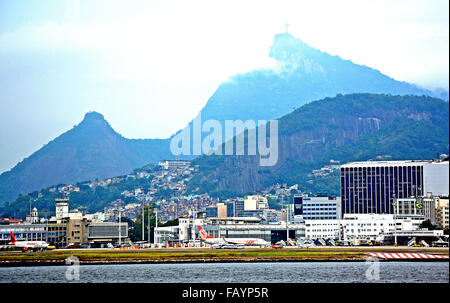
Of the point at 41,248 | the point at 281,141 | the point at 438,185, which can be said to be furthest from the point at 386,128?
the point at 41,248

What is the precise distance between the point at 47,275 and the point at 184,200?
122 meters

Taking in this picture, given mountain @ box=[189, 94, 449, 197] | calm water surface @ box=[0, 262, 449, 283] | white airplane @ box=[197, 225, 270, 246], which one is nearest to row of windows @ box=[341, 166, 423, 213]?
mountain @ box=[189, 94, 449, 197]

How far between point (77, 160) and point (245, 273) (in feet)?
380

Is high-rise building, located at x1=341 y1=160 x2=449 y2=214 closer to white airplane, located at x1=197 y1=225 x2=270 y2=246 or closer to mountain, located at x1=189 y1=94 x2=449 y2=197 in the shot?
mountain, located at x1=189 y1=94 x2=449 y2=197

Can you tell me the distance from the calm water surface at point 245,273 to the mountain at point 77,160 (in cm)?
6718

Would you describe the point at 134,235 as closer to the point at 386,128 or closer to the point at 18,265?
the point at 18,265

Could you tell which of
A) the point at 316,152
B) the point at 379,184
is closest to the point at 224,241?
the point at 379,184

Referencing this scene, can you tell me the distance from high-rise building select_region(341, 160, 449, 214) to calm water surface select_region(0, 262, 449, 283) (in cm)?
7333

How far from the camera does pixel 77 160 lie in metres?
148

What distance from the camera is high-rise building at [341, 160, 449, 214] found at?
115 metres

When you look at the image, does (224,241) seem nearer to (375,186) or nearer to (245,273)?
(245,273)

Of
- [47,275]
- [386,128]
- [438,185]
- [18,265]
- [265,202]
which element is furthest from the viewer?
[386,128]

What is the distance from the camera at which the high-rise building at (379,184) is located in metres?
115
